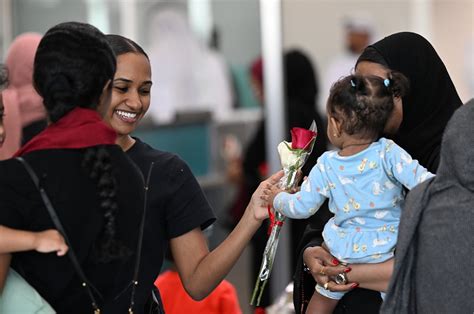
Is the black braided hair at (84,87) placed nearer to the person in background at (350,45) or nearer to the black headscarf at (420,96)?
the black headscarf at (420,96)

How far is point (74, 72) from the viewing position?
7.16ft

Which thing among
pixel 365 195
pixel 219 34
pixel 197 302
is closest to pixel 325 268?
pixel 365 195

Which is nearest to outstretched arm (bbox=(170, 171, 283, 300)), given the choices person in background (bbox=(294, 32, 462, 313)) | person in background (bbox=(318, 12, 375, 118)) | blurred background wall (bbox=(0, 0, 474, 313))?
person in background (bbox=(294, 32, 462, 313))

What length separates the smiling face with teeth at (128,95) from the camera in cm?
264

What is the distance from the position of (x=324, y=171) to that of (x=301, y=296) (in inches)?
17.3

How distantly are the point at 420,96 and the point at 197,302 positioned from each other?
122cm

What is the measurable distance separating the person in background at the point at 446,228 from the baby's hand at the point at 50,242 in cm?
77

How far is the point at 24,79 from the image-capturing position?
13.9ft

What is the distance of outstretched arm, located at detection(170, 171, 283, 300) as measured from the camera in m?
2.64

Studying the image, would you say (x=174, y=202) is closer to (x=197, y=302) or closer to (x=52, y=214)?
(x=52, y=214)

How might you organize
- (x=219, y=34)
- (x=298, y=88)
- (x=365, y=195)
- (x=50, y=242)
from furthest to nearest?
(x=219, y=34), (x=298, y=88), (x=365, y=195), (x=50, y=242)

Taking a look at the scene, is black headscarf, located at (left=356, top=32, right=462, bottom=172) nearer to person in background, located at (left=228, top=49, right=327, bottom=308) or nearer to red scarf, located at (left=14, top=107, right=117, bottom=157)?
red scarf, located at (left=14, top=107, right=117, bottom=157)

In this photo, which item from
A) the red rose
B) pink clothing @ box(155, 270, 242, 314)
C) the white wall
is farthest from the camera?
the white wall

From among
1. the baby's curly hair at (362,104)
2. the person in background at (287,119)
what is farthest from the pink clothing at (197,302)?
the person in background at (287,119)
